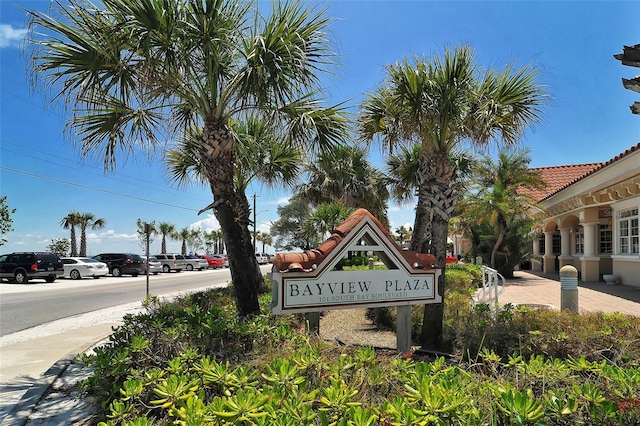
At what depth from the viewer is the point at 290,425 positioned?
1997mm

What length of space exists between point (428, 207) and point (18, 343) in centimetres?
778

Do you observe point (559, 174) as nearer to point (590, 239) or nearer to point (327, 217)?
point (590, 239)

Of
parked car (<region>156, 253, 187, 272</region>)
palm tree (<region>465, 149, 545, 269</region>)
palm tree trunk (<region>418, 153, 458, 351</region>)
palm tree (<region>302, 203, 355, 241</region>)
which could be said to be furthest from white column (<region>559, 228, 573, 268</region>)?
parked car (<region>156, 253, 187, 272</region>)

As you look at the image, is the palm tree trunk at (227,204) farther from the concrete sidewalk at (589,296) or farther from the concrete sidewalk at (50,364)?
the concrete sidewalk at (589,296)

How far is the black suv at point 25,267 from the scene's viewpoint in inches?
861

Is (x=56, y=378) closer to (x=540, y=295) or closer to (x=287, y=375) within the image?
(x=287, y=375)

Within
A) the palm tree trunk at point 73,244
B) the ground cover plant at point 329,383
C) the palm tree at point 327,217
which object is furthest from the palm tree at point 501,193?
the palm tree trunk at point 73,244

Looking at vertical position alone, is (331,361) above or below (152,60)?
below

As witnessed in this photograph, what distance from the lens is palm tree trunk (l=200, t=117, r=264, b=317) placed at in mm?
Result: 6426

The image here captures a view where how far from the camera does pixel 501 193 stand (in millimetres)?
20250

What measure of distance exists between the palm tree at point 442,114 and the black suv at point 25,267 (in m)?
21.8

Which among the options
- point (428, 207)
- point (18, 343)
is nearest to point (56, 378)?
point (18, 343)

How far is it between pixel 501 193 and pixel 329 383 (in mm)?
19411

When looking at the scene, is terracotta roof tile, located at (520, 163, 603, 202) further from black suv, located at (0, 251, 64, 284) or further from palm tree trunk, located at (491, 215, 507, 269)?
black suv, located at (0, 251, 64, 284)
